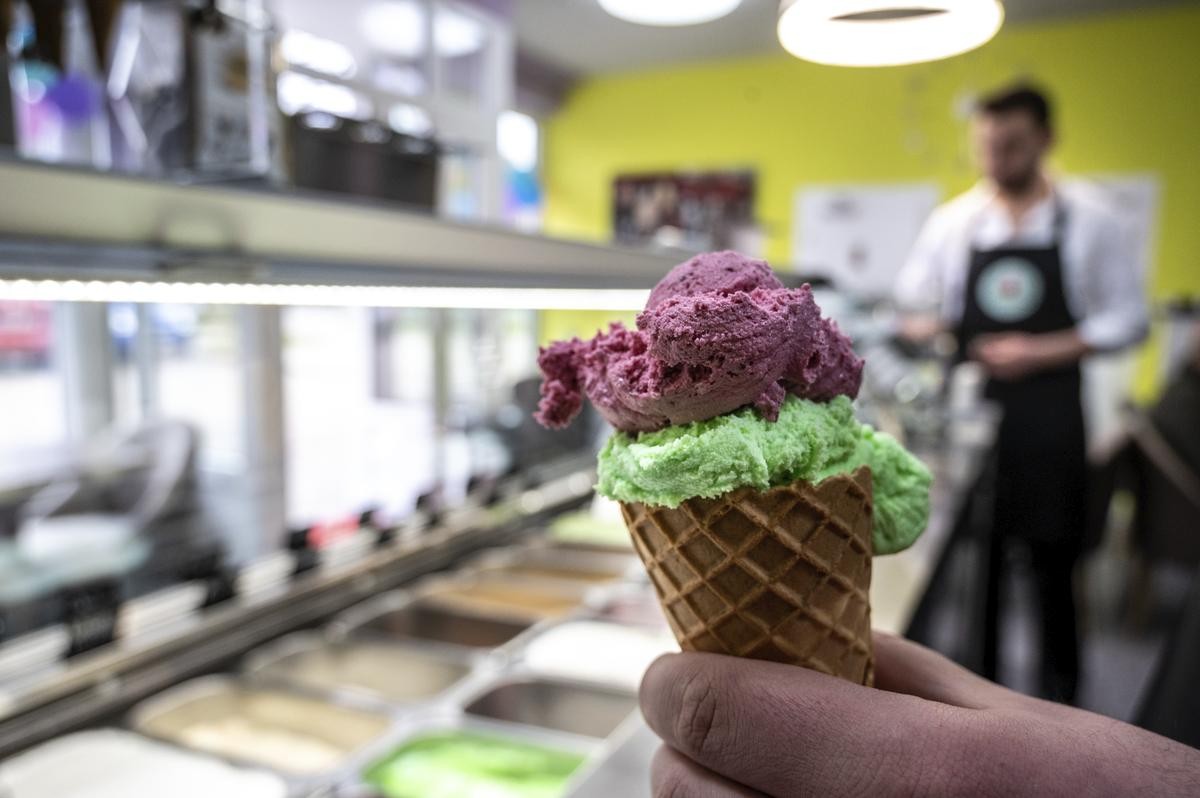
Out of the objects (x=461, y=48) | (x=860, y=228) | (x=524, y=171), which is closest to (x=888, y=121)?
(x=860, y=228)

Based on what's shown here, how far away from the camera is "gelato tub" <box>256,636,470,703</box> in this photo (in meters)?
2.05

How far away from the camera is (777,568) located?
0.77m

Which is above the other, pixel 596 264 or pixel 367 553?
pixel 596 264

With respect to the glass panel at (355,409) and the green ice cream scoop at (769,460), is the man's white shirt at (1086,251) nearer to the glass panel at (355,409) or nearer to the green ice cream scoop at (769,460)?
the glass panel at (355,409)

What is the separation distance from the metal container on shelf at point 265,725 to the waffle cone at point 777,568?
116 centimetres

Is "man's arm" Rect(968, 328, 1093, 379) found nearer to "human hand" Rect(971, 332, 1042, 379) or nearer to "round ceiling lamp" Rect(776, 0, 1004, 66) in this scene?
"human hand" Rect(971, 332, 1042, 379)

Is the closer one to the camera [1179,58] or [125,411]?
[125,411]

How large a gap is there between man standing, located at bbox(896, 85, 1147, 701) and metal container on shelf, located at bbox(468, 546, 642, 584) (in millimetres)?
1773

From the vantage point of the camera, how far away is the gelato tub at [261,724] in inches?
68.6

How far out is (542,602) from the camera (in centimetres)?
258

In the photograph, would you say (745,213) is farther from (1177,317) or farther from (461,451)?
(461,451)

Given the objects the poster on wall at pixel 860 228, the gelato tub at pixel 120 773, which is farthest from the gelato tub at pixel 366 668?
the poster on wall at pixel 860 228

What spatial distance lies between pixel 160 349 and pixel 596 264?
3736 mm

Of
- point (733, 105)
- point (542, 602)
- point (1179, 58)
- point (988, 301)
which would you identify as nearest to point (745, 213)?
point (733, 105)
